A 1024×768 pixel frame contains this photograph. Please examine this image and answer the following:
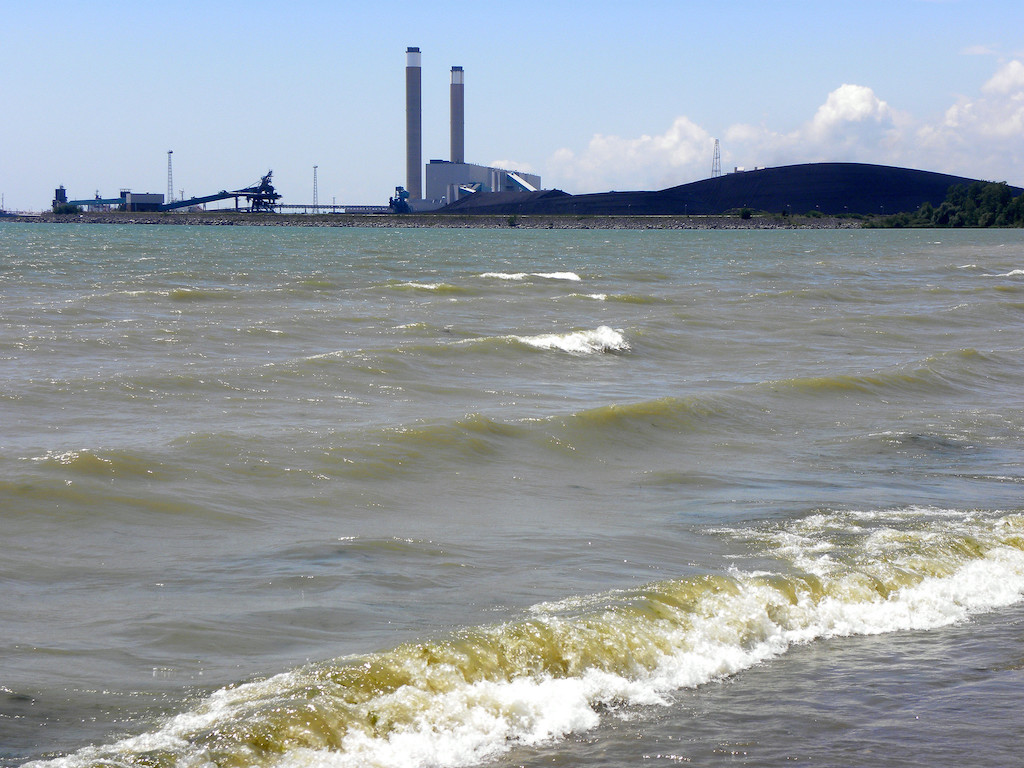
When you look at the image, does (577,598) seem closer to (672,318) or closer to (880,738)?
(880,738)

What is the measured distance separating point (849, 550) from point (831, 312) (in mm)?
19988

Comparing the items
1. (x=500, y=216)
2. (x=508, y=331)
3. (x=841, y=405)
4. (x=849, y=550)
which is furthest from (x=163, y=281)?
(x=500, y=216)

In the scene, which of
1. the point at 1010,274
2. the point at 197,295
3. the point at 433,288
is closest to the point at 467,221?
the point at 1010,274

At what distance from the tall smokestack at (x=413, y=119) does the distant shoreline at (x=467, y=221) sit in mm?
9925

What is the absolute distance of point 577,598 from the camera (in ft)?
19.2

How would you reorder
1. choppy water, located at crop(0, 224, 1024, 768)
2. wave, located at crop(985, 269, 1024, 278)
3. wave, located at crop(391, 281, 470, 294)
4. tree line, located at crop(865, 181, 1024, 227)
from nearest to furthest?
choppy water, located at crop(0, 224, 1024, 768), wave, located at crop(391, 281, 470, 294), wave, located at crop(985, 269, 1024, 278), tree line, located at crop(865, 181, 1024, 227)

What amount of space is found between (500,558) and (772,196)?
559 feet

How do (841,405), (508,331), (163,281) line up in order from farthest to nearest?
1. (163,281)
2. (508,331)
3. (841,405)

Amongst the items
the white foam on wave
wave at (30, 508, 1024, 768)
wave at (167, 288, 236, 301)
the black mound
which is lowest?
wave at (30, 508, 1024, 768)

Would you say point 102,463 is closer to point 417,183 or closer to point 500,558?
point 500,558

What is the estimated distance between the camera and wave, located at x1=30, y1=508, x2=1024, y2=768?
13.9ft

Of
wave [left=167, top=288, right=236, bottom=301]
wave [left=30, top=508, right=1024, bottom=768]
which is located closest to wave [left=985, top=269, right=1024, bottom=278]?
wave [left=167, top=288, right=236, bottom=301]

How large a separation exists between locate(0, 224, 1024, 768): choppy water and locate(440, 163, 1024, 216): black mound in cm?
15658

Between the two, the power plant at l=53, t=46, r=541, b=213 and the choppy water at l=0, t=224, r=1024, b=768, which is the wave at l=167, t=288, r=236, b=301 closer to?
the choppy water at l=0, t=224, r=1024, b=768
